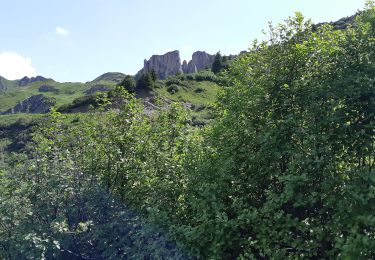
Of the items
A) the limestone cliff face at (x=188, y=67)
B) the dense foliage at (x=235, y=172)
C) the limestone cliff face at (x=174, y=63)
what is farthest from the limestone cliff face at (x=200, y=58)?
the dense foliage at (x=235, y=172)

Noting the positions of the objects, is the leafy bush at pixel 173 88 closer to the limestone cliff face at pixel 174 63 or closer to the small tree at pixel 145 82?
the small tree at pixel 145 82

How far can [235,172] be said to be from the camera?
28.2ft

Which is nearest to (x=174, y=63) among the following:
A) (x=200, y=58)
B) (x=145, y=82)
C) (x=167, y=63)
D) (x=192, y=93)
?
(x=167, y=63)

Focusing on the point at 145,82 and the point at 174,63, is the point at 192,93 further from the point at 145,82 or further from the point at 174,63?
→ the point at 174,63

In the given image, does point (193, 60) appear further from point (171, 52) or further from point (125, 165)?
point (125, 165)

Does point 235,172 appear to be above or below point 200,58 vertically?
below

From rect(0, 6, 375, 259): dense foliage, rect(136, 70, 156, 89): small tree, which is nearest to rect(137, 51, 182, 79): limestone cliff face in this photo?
rect(136, 70, 156, 89): small tree

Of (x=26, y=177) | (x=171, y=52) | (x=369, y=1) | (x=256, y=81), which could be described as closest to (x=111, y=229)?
(x=26, y=177)

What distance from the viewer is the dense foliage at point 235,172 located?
6.78 metres

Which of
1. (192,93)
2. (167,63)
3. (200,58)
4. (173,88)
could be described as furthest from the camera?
(200,58)

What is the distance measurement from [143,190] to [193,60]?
16179cm

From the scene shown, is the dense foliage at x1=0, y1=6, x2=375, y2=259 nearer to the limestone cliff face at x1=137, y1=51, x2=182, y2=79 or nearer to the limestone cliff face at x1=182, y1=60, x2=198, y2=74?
the limestone cliff face at x1=182, y1=60, x2=198, y2=74

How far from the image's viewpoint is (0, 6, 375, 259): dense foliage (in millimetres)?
6781

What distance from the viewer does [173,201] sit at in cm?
930
